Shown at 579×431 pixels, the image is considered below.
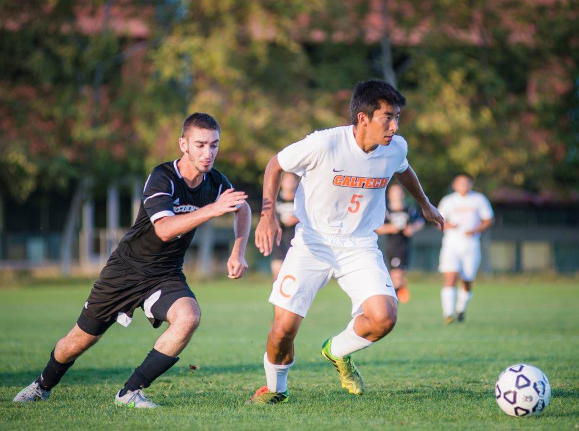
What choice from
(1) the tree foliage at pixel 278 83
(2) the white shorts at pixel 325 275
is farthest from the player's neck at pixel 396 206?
(2) the white shorts at pixel 325 275

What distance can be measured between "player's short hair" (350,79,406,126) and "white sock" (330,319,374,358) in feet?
5.42

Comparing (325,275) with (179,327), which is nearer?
(179,327)

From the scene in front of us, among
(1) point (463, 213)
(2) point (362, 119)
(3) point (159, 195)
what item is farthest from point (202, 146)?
(1) point (463, 213)

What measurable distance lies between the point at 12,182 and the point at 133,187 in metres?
4.28

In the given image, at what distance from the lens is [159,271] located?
20.5ft

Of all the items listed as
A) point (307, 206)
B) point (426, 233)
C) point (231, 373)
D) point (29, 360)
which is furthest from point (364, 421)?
point (426, 233)

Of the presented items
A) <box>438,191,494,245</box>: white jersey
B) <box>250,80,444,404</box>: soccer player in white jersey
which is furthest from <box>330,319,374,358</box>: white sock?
<box>438,191,494,245</box>: white jersey

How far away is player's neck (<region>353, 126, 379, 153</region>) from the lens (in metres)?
6.29

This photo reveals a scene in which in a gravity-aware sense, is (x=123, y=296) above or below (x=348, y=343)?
above

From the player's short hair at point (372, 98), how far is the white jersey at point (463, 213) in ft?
27.3

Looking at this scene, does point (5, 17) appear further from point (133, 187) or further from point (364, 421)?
point (364, 421)

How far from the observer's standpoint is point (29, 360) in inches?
344

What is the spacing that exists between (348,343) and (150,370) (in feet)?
5.11

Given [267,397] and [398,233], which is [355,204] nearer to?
[267,397]
